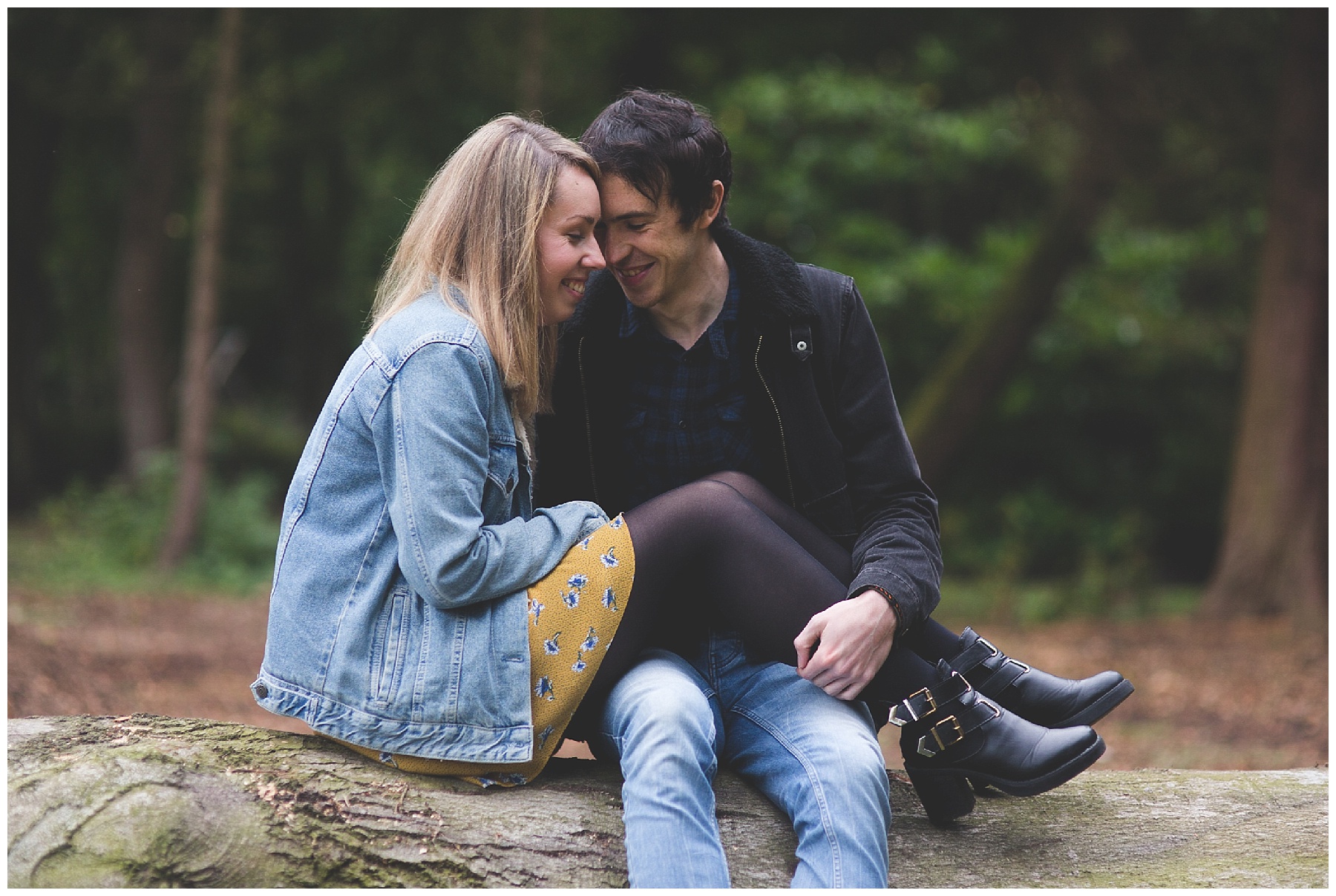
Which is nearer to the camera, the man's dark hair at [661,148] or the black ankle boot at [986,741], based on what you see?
the black ankle boot at [986,741]

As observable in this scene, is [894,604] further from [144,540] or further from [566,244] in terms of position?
[144,540]

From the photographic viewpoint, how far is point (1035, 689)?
2.62 metres

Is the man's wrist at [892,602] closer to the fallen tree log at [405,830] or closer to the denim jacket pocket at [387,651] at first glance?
the fallen tree log at [405,830]

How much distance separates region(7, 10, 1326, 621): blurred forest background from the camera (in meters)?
9.54

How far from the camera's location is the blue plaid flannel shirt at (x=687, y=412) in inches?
113

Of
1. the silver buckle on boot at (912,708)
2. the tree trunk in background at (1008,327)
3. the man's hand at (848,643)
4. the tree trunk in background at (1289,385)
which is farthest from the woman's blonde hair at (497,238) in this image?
the tree trunk in background at (1008,327)

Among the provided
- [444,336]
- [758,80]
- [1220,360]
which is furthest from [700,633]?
[1220,360]

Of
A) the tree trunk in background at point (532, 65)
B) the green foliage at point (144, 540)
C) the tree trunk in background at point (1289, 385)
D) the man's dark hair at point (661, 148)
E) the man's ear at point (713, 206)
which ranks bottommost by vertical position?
the green foliage at point (144, 540)

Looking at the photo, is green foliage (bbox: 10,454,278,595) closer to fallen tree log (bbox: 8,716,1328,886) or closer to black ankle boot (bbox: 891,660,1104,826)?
fallen tree log (bbox: 8,716,1328,886)

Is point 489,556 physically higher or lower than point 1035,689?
higher

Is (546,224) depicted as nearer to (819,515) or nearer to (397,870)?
(819,515)

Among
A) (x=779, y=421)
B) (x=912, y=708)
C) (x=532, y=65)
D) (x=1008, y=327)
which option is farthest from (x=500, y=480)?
(x=532, y=65)

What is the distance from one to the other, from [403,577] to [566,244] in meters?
0.76

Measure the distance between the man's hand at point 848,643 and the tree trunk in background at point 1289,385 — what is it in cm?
711
